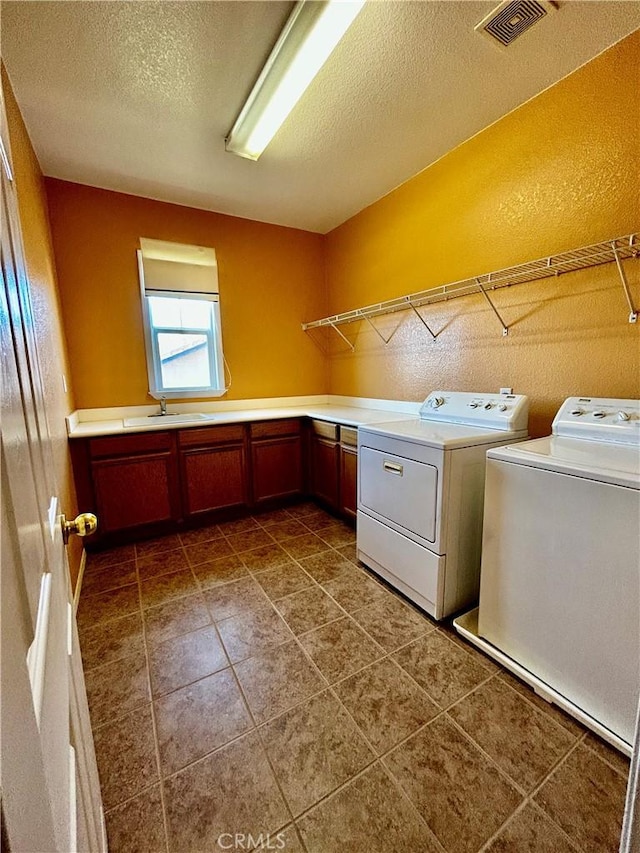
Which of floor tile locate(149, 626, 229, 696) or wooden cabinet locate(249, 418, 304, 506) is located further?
wooden cabinet locate(249, 418, 304, 506)

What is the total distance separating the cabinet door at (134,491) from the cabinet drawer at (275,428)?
68 cm

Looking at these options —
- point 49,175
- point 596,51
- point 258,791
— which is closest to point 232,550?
point 258,791

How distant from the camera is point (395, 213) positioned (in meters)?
2.81

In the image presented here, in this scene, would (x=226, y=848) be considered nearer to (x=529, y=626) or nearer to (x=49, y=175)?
(x=529, y=626)

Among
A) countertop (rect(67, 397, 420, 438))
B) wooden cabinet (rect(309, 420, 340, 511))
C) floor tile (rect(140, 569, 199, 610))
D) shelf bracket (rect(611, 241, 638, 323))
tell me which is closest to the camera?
shelf bracket (rect(611, 241, 638, 323))

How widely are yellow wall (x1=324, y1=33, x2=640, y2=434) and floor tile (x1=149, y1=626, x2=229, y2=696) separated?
200 centimetres

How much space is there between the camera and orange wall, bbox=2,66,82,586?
1700mm

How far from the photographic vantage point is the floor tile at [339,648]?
→ 1.53 meters

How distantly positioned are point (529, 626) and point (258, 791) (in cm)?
110

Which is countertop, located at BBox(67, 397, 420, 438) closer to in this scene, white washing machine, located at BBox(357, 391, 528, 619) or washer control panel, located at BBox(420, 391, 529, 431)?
washer control panel, located at BBox(420, 391, 529, 431)

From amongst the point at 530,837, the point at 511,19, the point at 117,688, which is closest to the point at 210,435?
the point at 117,688

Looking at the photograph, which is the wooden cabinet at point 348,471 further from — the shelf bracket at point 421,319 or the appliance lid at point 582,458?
the appliance lid at point 582,458

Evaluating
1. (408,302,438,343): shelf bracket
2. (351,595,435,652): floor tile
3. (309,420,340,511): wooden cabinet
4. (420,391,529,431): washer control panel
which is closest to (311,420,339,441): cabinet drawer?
(309,420,340,511): wooden cabinet

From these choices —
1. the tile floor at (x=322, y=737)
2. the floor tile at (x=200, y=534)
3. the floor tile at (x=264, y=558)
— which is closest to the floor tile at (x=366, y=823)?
the tile floor at (x=322, y=737)
